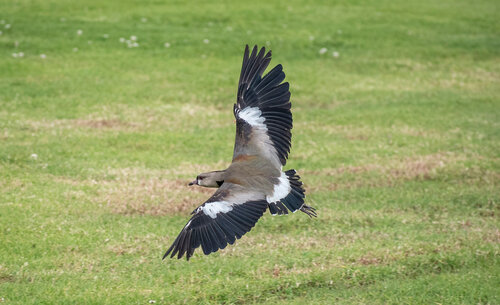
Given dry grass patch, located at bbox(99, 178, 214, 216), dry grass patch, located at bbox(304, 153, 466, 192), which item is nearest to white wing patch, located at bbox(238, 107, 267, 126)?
dry grass patch, located at bbox(99, 178, 214, 216)

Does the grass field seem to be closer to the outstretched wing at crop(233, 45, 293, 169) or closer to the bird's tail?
the bird's tail

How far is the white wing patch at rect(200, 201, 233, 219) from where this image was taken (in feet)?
23.8

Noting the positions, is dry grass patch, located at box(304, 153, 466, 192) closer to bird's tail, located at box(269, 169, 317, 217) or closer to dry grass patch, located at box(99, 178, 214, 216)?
dry grass patch, located at box(99, 178, 214, 216)

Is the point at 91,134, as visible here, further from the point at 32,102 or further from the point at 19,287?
the point at 19,287

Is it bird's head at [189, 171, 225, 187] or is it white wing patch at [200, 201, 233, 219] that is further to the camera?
bird's head at [189, 171, 225, 187]

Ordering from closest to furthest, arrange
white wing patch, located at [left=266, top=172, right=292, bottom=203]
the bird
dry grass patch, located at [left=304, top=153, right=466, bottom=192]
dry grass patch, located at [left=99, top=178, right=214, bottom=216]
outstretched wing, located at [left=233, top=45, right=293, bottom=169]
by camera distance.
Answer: the bird, white wing patch, located at [left=266, top=172, right=292, bottom=203], outstretched wing, located at [left=233, top=45, right=293, bottom=169], dry grass patch, located at [left=99, top=178, right=214, bottom=216], dry grass patch, located at [left=304, top=153, right=466, bottom=192]

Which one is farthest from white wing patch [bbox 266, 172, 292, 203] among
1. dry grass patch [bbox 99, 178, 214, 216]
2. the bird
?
dry grass patch [bbox 99, 178, 214, 216]

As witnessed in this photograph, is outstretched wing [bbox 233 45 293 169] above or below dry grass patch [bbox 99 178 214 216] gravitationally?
above

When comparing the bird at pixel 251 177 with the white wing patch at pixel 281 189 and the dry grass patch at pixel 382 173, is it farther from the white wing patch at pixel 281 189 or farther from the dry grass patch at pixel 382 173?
the dry grass patch at pixel 382 173

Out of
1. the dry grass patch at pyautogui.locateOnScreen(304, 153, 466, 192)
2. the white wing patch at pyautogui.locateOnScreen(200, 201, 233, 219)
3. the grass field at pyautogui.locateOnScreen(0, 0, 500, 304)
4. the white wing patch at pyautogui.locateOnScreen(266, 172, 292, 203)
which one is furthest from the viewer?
the dry grass patch at pyautogui.locateOnScreen(304, 153, 466, 192)

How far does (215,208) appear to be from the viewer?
289 inches

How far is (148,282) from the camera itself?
8.26 metres

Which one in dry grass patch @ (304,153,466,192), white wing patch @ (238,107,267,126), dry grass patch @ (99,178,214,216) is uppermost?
white wing patch @ (238,107,267,126)

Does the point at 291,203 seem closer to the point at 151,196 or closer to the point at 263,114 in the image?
the point at 263,114
